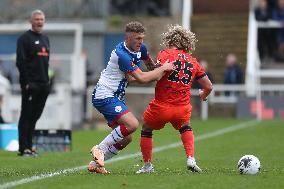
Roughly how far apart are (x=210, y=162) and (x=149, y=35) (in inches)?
784

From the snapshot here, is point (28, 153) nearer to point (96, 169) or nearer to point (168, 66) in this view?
point (96, 169)

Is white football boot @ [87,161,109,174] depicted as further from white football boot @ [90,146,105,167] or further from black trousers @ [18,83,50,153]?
black trousers @ [18,83,50,153]

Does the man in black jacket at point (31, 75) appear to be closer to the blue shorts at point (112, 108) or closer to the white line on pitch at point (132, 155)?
the white line on pitch at point (132, 155)

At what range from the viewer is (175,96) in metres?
11.7

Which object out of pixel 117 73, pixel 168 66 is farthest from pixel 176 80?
pixel 117 73

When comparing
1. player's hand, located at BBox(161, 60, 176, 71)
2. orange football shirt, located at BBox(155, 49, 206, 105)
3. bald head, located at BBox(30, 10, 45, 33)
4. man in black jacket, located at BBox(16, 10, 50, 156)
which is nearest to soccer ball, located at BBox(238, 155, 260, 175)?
orange football shirt, located at BBox(155, 49, 206, 105)

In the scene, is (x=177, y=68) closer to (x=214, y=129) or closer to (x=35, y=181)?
(x=35, y=181)

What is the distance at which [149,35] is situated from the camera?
110 feet

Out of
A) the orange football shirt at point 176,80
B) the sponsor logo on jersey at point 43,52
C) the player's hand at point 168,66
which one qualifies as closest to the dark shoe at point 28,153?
the sponsor logo on jersey at point 43,52

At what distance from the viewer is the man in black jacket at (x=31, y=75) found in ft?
49.8

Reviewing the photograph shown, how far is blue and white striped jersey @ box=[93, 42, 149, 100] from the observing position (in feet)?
37.8

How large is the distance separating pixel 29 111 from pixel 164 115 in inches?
165

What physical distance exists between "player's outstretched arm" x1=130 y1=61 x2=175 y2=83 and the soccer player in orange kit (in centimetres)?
19

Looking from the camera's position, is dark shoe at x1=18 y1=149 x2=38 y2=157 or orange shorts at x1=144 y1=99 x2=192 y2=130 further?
dark shoe at x1=18 y1=149 x2=38 y2=157
